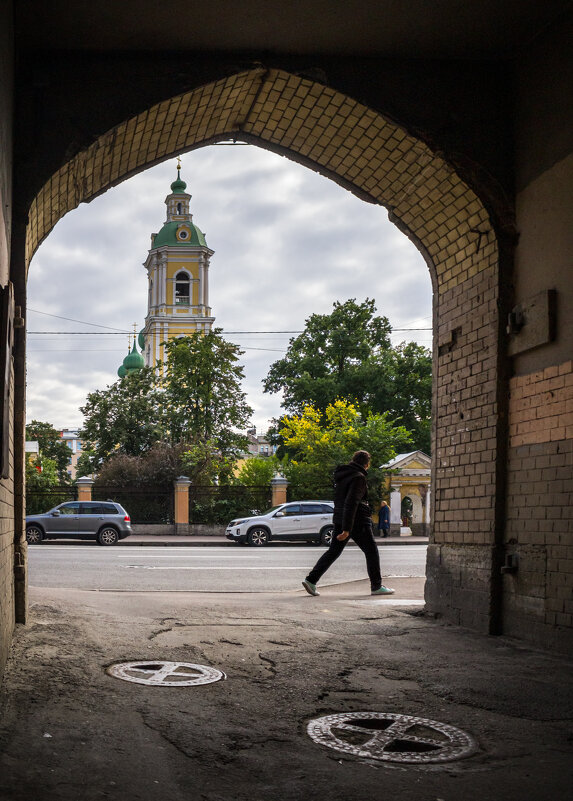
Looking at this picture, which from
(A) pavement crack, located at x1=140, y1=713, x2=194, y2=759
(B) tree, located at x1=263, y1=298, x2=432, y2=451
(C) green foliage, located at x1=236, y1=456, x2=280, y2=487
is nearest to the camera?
(A) pavement crack, located at x1=140, y1=713, x2=194, y2=759

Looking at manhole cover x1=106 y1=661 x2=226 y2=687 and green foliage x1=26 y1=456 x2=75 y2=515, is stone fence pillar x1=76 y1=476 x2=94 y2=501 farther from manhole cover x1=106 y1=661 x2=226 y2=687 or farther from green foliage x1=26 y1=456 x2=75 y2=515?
manhole cover x1=106 y1=661 x2=226 y2=687

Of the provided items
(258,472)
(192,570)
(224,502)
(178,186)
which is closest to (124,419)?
(258,472)

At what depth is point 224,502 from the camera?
34.8 m

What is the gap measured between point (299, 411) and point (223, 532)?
2051cm

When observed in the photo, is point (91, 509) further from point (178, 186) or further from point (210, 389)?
point (178, 186)

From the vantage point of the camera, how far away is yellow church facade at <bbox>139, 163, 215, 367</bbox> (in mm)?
67000

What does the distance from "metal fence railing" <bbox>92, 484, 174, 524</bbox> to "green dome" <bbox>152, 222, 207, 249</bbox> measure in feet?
122

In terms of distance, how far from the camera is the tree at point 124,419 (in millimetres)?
45812

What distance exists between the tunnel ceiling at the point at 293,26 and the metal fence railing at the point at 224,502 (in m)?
28.1

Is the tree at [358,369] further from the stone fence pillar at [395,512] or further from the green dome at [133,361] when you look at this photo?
the green dome at [133,361]

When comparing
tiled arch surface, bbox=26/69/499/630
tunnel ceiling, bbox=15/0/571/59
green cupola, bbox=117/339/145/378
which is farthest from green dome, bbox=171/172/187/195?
tunnel ceiling, bbox=15/0/571/59

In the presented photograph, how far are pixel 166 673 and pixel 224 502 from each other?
96.9 ft

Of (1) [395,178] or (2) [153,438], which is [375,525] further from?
(1) [395,178]

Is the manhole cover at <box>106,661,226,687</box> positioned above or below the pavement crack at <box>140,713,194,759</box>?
below
